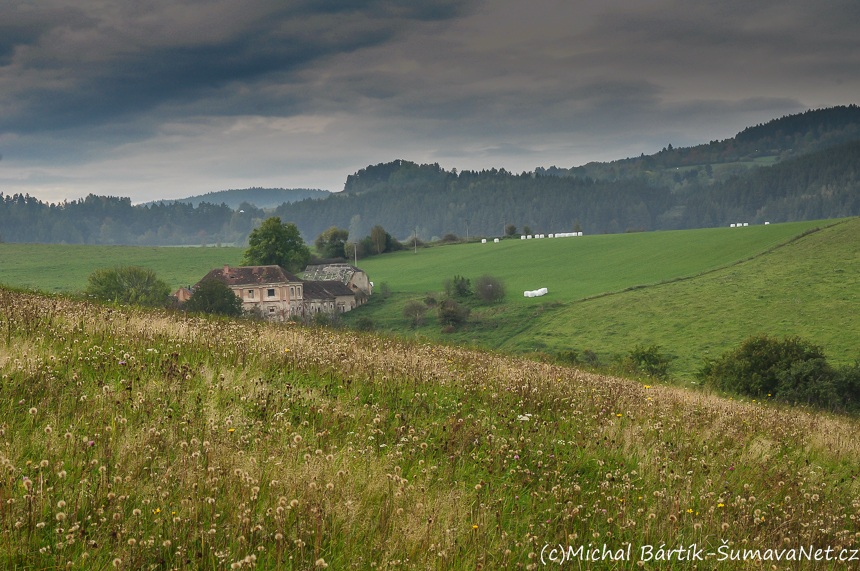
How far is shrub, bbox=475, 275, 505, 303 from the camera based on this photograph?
9069 cm

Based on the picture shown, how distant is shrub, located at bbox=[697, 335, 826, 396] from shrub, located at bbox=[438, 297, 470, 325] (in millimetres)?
45703

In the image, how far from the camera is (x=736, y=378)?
105 ft

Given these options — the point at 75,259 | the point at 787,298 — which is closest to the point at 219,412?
the point at 787,298

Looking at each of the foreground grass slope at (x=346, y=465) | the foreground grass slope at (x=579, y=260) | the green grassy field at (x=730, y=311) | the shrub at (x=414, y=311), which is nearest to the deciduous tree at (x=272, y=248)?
the foreground grass slope at (x=579, y=260)

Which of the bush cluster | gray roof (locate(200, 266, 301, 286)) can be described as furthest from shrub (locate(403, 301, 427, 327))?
the bush cluster

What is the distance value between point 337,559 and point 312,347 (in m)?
5.81

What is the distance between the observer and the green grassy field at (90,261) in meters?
115

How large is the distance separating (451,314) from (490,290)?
15.2m

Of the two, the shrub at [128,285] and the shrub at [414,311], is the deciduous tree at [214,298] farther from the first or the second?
the shrub at [414,311]

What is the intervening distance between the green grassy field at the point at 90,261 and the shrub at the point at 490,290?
5932 centimetres

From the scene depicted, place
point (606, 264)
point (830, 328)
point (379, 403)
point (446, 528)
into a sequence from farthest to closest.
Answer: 1. point (606, 264)
2. point (830, 328)
3. point (379, 403)
4. point (446, 528)

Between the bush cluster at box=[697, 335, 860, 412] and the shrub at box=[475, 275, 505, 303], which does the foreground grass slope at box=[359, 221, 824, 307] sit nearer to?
the shrub at box=[475, 275, 505, 303]

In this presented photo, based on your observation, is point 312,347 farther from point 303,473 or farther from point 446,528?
point 446,528

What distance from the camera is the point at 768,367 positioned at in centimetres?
3136
